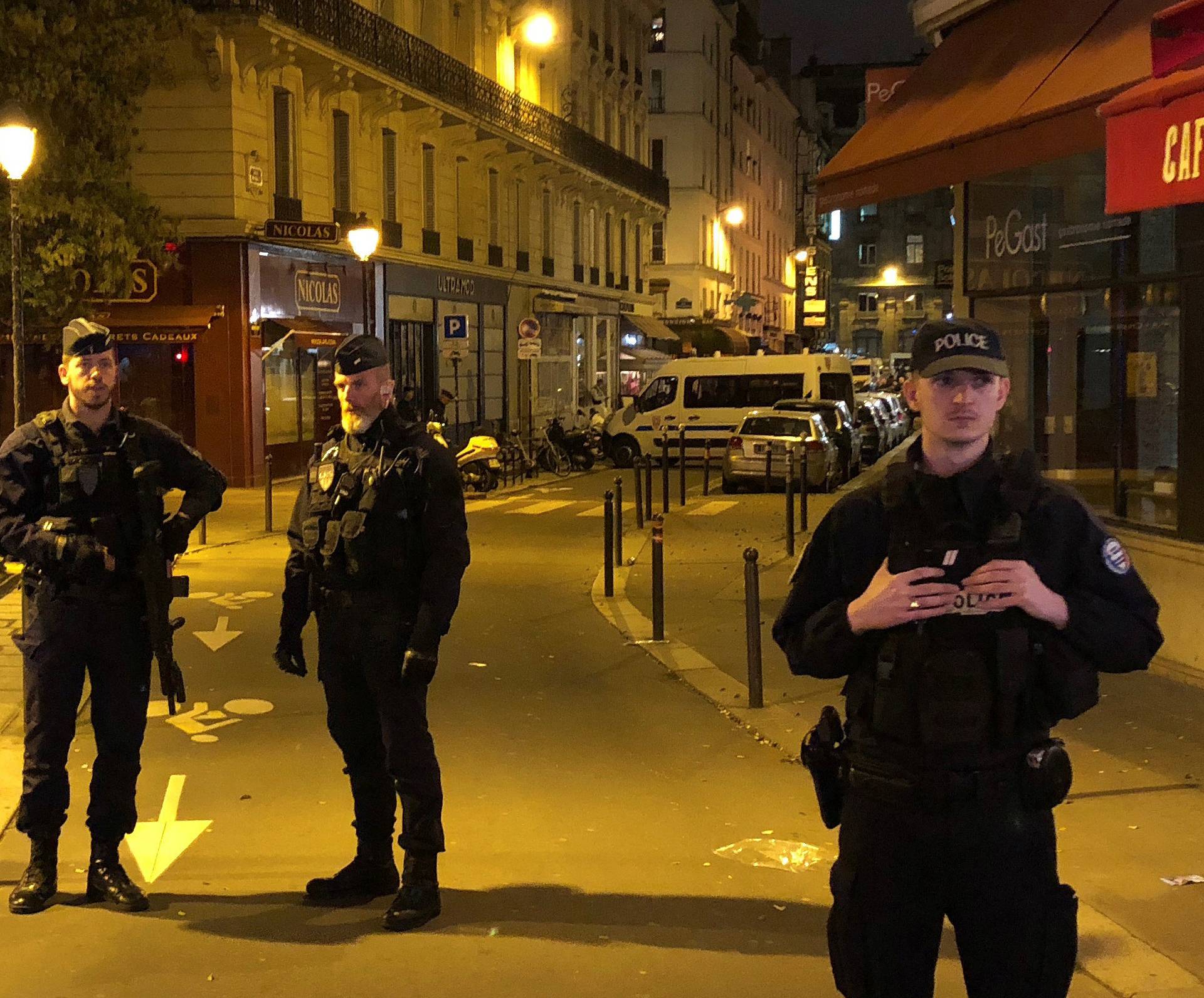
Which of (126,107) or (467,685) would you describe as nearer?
(467,685)

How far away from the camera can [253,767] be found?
7.57 meters

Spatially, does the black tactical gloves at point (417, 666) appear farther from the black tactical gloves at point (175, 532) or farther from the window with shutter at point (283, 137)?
the window with shutter at point (283, 137)

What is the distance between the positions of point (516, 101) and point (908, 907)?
3730 centimetres

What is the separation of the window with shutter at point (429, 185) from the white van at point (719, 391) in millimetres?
6925

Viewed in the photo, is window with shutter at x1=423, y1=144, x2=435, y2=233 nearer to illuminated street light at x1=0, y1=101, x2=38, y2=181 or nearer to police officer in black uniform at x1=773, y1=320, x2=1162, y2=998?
illuminated street light at x1=0, y1=101, x2=38, y2=181

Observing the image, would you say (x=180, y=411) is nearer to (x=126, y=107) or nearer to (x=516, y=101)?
(x=126, y=107)

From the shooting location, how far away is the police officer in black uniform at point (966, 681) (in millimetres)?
3152

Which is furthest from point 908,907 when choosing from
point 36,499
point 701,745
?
point 701,745

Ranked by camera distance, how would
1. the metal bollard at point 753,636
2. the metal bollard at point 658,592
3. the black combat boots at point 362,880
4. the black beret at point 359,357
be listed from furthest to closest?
the metal bollard at point 658,592
the metal bollard at point 753,636
the black combat boots at point 362,880
the black beret at point 359,357

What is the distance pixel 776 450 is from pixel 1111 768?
60.1 ft

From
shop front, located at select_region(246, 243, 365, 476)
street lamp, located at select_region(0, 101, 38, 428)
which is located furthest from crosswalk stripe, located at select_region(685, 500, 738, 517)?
street lamp, located at select_region(0, 101, 38, 428)

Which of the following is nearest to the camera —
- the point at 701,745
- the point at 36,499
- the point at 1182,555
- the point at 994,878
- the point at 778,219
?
the point at 994,878

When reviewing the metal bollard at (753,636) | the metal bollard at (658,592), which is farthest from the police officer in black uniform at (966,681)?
the metal bollard at (658,592)

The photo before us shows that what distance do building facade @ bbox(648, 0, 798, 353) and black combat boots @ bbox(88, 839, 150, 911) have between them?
52.9m
